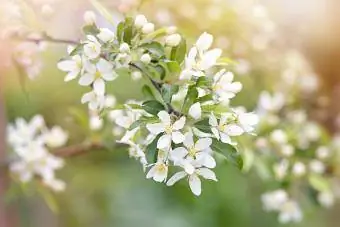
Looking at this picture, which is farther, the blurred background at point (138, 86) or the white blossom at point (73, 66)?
the blurred background at point (138, 86)

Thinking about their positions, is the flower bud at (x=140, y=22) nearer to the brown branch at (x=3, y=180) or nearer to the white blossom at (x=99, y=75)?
the white blossom at (x=99, y=75)

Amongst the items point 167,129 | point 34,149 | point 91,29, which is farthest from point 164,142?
point 34,149

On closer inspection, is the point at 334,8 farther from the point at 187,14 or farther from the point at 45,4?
the point at 45,4

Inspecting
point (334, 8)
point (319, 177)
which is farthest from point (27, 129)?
point (334, 8)

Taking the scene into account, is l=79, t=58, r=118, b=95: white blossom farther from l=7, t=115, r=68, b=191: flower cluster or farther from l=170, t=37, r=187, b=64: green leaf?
l=7, t=115, r=68, b=191: flower cluster

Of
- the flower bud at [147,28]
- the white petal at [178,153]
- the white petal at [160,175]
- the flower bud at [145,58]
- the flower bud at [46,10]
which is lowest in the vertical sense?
the white petal at [160,175]

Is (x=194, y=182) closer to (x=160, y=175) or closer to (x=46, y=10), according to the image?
(x=160, y=175)

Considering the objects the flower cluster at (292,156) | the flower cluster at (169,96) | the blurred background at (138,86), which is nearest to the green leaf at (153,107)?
the flower cluster at (169,96)
